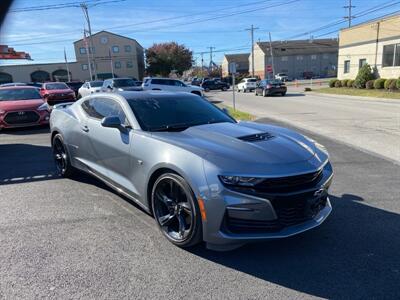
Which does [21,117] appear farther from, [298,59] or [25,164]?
[298,59]

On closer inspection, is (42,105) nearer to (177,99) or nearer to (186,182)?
(177,99)

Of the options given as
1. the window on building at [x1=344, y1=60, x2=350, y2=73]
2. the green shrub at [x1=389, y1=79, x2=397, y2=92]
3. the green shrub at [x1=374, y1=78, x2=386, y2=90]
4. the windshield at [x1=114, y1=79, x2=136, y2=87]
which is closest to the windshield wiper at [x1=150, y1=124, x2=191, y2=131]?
the windshield at [x1=114, y1=79, x2=136, y2=87]

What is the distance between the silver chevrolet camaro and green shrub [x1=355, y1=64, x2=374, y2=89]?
100 feet

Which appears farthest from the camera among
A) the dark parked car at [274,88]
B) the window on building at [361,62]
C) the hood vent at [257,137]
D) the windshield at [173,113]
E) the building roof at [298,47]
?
the building roof at [298,47]

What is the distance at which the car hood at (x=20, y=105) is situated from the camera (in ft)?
36.6

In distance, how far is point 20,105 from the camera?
37.1 ft

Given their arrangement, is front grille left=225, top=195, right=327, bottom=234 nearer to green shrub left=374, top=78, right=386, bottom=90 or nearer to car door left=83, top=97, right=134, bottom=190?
car door left=83, top=97, right=134, bottom=190

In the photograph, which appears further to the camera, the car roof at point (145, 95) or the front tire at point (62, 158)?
the front tire at point (62, 158)

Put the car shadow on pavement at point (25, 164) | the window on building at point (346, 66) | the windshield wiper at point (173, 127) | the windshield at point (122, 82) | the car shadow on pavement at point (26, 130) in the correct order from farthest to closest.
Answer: the window on building at point (346, 66), the windshield at point (122, 82), the car shadow on pavement at point (26, 130), the car shadow on pavement at point (25, 164), the windshield wiper at point (173, 127)

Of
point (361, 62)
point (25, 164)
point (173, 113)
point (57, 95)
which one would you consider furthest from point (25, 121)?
point (361, 62)

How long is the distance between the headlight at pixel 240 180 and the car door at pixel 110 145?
1475 millimetres

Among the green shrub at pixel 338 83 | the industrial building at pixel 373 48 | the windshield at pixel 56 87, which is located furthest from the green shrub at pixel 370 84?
the windshield at pixel 56 87

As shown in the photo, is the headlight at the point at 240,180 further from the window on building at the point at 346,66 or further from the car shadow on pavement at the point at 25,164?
the window on building at the point at 346,66

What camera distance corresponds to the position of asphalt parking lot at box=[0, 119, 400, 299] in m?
2.99
